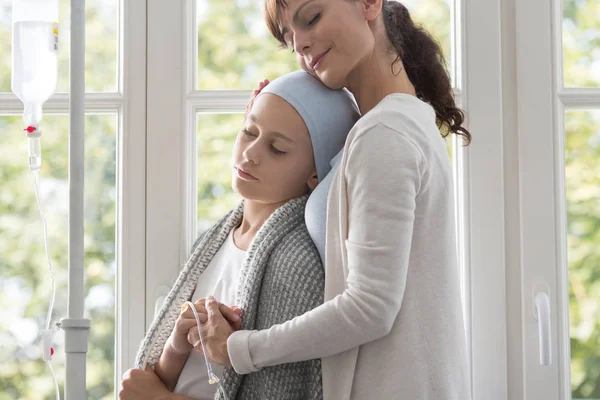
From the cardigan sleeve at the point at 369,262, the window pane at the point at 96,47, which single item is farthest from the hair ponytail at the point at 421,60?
the window pane at the point at 96,47

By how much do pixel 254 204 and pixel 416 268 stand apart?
363mm

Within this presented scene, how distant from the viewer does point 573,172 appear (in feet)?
6.11

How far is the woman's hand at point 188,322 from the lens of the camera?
1.47 metres

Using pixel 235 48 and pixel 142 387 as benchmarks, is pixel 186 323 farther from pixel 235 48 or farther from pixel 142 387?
pixel 235 48

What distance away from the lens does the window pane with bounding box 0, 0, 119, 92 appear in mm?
1919

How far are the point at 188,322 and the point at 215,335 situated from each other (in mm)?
74

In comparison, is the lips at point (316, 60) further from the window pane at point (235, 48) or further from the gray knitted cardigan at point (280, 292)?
the window pane at point (235, 48)

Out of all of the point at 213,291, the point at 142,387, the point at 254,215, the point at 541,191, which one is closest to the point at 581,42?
the point at 541,191

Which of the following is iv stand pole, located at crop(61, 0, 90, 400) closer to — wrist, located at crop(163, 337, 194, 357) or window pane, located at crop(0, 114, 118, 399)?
wrist, located at crop(163, 337, 194, 357)

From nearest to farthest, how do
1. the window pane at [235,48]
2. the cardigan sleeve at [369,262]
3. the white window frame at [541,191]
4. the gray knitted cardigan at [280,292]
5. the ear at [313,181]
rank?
1. the cardigan sleeve at [369,262]
2. the gray knitted cardigan at [280,292]
3. the ear at [313,181]
4. the white window frame at [541,191]
5. the window pane at [235,48]

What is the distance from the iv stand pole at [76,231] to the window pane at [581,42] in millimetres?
1054

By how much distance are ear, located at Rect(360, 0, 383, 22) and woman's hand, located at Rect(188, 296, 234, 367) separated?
58 cm

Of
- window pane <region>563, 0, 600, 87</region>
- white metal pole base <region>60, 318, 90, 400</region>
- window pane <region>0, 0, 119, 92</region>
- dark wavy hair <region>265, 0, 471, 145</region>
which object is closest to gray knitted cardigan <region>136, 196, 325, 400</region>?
white metal pole base <region>60, 318, 90, 400</region>

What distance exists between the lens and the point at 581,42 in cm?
187
